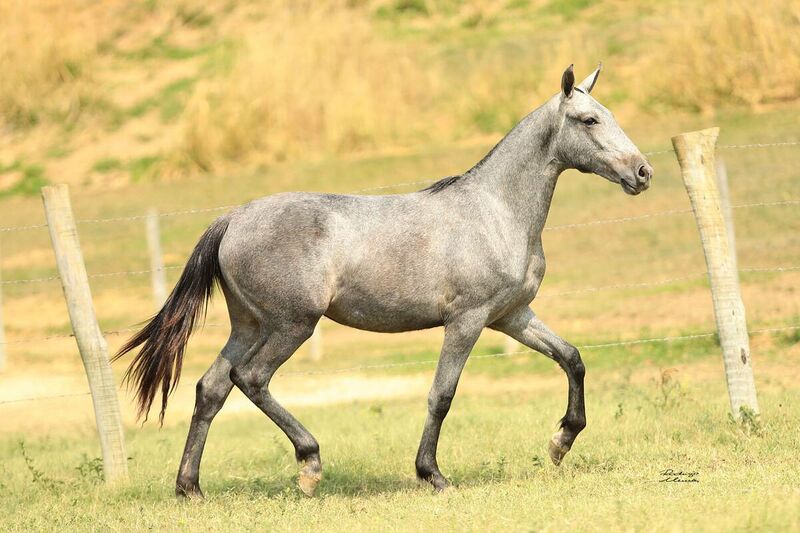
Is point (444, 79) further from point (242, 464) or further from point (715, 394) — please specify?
point (242, 464)

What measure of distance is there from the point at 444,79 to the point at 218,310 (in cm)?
880

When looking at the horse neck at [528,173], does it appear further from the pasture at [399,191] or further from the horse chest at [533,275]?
the pasture at [399,191]

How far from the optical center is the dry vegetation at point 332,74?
815 inches

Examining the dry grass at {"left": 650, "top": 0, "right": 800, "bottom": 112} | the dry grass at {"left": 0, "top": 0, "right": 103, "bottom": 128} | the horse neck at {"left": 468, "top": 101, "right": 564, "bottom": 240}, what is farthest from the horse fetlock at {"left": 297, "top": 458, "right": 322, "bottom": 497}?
the dry grass at {"left": 0, "top": 0, "right": 103, "bottom": 128}

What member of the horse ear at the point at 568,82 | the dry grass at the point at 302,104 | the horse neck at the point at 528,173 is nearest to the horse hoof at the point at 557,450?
A: the horse neck at the point at 528,173

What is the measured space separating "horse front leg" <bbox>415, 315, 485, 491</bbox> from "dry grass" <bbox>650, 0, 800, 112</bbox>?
46.5 feet

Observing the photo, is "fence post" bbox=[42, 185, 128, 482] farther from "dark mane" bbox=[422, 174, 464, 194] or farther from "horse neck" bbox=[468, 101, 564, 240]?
"horse neck" bbox=[468, 101, 564, 240]

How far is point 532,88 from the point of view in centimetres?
2194

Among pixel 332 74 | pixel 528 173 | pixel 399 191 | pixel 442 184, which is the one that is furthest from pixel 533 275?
pixel 332 74

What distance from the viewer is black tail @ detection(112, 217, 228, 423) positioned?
7.10 m

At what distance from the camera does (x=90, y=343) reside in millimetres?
7855

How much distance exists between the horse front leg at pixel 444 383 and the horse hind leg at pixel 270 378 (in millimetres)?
583

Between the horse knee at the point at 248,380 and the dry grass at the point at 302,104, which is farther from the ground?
the horse knee at the point at 248,380

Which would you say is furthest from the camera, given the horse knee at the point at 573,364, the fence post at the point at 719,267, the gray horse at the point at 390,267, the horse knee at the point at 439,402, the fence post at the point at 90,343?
the fence post at the point at 719,267
